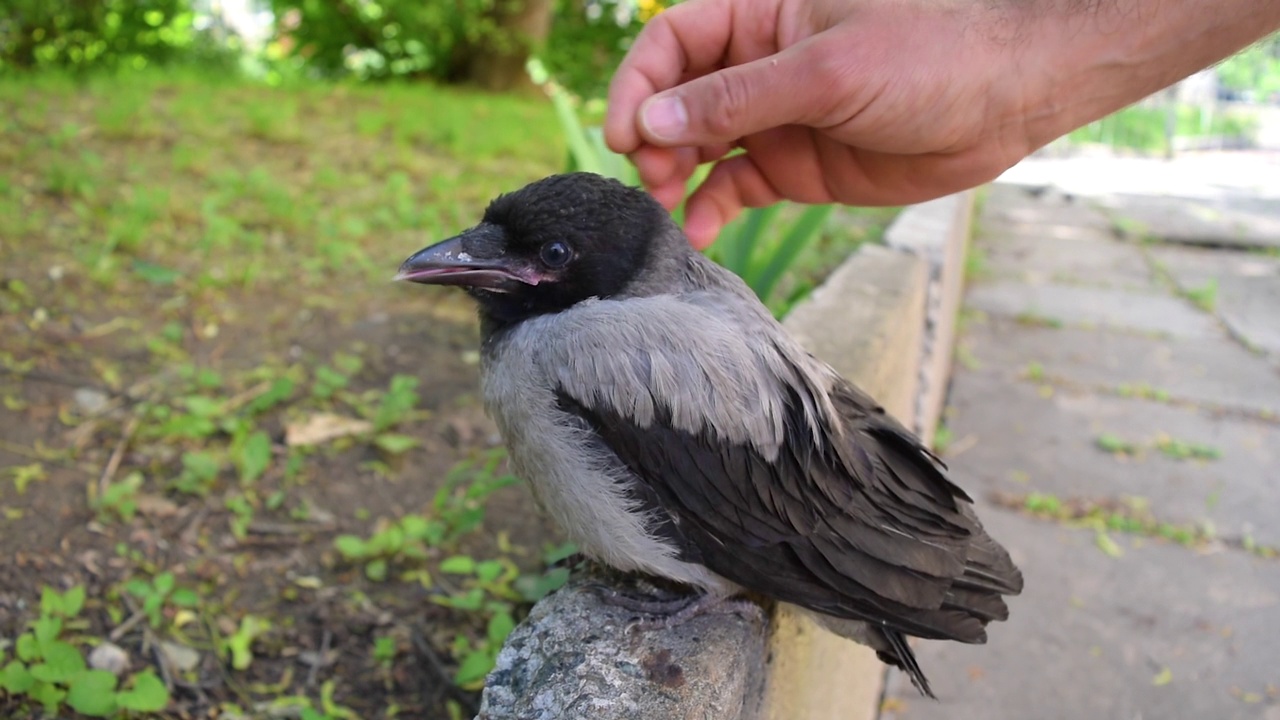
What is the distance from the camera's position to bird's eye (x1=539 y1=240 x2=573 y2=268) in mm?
1881

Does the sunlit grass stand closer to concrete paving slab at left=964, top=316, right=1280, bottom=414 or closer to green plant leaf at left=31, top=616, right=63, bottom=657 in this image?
green plant leaf at left=31, top=616, right=63, bottom=657

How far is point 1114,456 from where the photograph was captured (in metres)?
4.29

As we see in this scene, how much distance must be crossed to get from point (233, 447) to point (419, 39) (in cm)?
868

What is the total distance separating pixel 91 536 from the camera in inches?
97.4

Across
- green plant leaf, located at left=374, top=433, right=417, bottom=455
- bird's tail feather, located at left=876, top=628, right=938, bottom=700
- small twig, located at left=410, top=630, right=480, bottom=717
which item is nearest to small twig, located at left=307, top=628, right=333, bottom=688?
small twig, located at left=410, top=630, right=480, bottom=717

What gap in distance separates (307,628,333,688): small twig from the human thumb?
1437 mm

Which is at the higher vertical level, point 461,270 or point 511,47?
point 461,270

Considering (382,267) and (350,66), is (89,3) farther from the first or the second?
(382,267)

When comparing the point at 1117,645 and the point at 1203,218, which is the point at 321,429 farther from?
the point at 1203,218

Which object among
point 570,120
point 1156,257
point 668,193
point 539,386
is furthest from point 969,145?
point 1156,257

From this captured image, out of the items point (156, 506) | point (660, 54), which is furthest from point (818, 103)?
point (156, 506)

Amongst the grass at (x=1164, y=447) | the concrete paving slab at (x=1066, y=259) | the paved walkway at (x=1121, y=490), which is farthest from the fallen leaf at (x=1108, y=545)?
the concrete paving slab at (x=1066, y=259)

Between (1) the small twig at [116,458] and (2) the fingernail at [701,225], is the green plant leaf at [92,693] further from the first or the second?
(2) the fingernail at [701,225]

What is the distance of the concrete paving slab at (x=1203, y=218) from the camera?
864 cm
